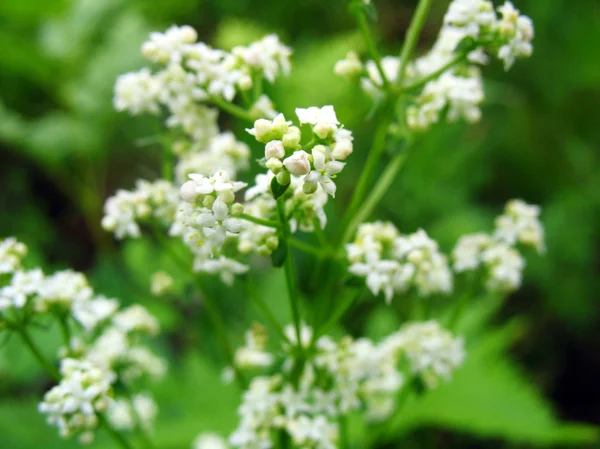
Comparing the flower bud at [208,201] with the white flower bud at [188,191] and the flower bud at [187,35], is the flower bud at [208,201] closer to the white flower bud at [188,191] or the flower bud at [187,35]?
the white flower bud at [188,191]

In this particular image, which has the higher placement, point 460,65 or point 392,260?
point 460,65

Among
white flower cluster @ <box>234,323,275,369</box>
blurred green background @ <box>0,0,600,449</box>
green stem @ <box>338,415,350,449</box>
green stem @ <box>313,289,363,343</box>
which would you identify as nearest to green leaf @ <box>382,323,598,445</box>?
blurred green background @ <box>0,0,600,449</box>

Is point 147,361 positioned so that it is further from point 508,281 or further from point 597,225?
point 597,225

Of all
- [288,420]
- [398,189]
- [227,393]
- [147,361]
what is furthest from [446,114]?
[398,189]

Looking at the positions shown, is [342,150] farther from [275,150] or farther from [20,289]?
[20,289]

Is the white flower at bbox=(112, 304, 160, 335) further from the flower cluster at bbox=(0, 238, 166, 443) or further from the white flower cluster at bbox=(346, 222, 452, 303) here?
the white flower cluster at bbox=(346, 222, 452, 303)

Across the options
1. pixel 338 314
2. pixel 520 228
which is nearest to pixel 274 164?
pixel 338 314
